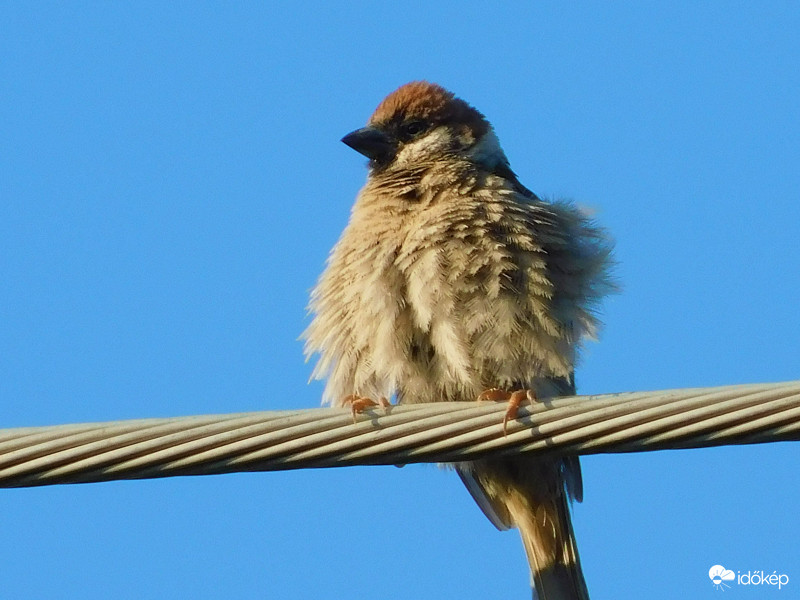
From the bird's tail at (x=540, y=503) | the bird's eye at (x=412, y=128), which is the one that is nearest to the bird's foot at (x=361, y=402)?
the bird's tail at (x=540, y=503)

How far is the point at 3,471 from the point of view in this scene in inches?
130

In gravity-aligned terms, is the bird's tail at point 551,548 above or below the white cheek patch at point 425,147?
below

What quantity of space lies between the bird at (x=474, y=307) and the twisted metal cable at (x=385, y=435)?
4.75ft

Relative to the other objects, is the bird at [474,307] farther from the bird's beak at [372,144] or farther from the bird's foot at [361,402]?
the bird's beak at [372,144]

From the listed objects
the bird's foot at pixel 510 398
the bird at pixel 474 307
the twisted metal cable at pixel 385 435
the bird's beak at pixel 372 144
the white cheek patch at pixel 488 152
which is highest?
the bird's beak at pixel 372 144

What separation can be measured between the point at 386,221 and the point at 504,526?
1.62 meters

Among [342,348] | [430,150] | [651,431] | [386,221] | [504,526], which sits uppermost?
[430,150]

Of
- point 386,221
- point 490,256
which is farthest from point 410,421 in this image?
point 386,221

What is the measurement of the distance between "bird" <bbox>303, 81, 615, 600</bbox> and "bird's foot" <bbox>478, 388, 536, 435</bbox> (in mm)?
13

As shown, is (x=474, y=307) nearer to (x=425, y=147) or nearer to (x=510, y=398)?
(x=510, y=398)

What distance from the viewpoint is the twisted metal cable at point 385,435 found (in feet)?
10.8

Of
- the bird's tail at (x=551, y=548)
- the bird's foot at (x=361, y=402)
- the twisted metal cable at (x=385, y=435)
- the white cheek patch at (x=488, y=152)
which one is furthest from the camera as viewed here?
the white cheek patch at (x=488, y=152)

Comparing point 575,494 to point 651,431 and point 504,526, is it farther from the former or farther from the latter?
point 651,431

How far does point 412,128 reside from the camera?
6.34 m
